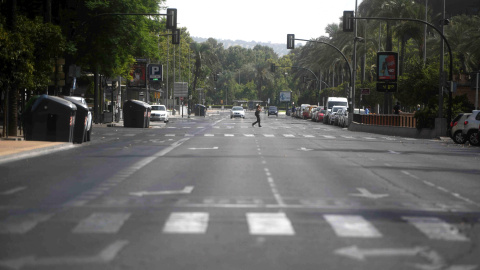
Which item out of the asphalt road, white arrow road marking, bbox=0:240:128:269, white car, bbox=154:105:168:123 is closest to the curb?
the asphalt road

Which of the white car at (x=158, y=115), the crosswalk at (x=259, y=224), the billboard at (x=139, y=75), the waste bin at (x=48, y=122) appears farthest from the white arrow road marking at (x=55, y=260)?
the billboard at (x=139, y=75)

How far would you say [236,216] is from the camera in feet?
34.9

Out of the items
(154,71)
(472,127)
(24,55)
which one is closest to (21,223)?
(24,55)

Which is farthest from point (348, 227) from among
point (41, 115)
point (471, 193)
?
point (41, 115)

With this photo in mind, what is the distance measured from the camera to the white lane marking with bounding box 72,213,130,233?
9359 millimetres

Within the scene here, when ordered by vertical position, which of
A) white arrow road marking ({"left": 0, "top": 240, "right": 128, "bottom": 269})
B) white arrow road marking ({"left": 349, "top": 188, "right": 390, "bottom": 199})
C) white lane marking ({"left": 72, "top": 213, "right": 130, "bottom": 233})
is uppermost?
white arrow road marking ({"left": 0, "top": 240, "right": 128, "bottom": 269})

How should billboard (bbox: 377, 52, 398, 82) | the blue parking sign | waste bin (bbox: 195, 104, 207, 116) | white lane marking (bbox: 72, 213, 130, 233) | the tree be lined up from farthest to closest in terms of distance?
waste bin (bbox: 195, 104, 207, 116) → the blue parking sign → billboard (bbox: 377, 52, 398, 82) → the tree → white lane marking (bbox: 72, 213, 130, 233)

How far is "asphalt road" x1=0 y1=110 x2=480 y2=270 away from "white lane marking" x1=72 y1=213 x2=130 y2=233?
1cm

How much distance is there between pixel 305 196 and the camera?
43.4 feet

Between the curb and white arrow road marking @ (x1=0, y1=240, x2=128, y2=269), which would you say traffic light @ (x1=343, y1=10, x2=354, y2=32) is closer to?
the curb

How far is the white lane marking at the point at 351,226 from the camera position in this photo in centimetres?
916

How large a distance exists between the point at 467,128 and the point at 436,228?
26.2 m

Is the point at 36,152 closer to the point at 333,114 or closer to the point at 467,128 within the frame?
the point at 467,128

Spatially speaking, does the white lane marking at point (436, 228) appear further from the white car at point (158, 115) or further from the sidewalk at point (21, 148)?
the white car at point (158, 115)
